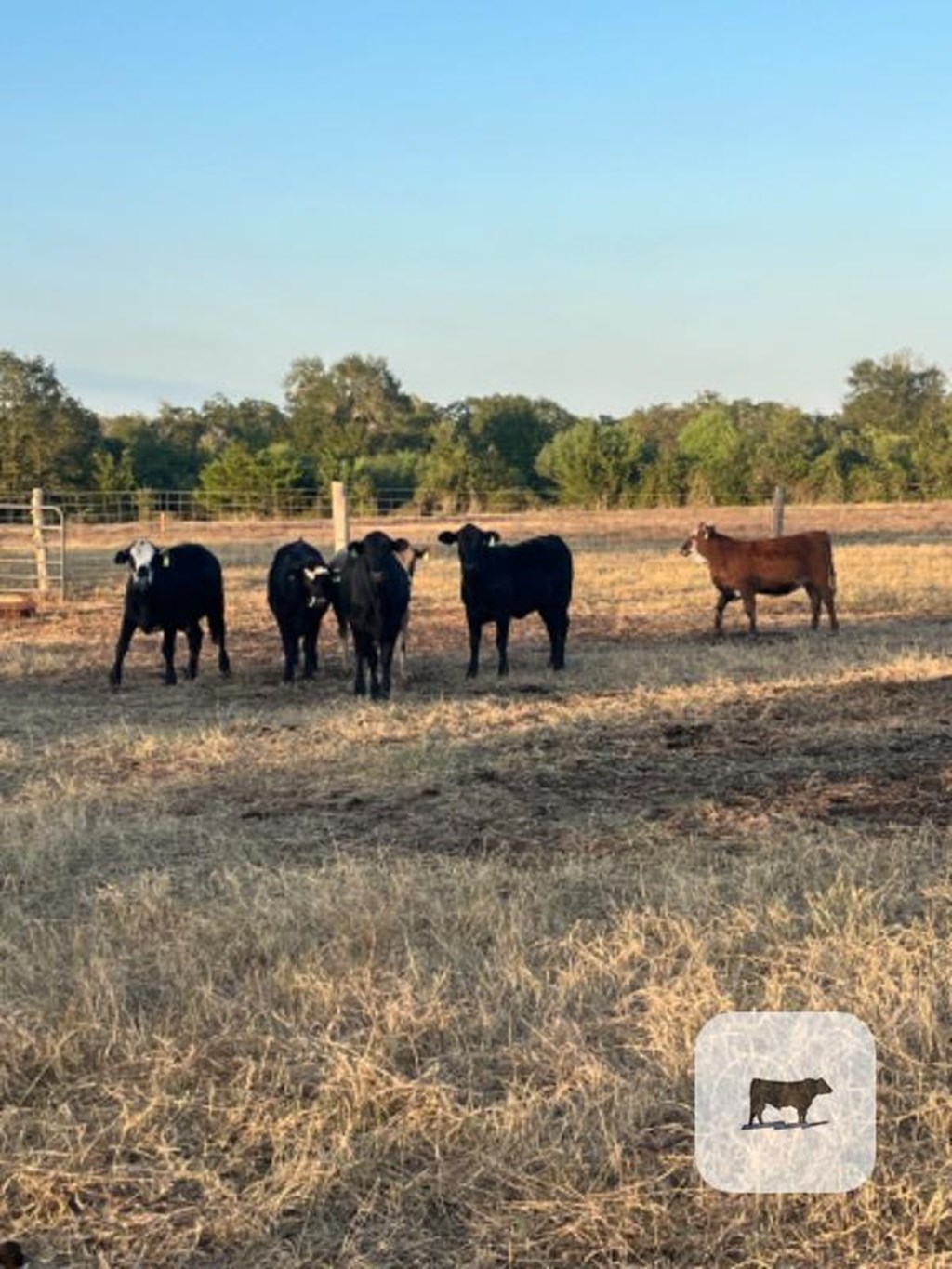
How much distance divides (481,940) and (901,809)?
108 inches

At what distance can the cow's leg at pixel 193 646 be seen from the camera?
11.8 meters

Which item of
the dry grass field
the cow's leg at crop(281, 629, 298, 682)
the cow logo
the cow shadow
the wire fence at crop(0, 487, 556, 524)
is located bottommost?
the dry grass field

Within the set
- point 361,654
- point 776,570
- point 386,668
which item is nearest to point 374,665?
point 386,668

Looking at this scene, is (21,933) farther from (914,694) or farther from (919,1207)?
(914,694)

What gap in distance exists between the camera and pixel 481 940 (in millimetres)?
4332

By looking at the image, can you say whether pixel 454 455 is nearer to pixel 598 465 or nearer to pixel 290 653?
pixel 598 465

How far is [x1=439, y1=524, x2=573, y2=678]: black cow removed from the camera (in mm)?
11445

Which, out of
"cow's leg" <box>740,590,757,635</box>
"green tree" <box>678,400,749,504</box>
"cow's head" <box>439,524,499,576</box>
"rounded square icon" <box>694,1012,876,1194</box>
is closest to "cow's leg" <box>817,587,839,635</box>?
"cow's leg" <box>740,590,757,635</box>

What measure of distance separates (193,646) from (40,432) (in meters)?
40.6

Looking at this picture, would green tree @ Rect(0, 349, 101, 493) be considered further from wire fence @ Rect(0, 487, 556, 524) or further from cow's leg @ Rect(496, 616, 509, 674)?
cow's leg @ Rect(496, 616, 509, 674)

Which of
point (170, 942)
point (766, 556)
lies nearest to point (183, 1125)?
point (170, 942)

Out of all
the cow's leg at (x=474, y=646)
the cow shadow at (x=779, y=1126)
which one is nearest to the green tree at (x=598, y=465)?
the cow's leg at (x=474, y=646)

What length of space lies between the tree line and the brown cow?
18408mm

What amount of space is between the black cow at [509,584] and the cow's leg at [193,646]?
2506 millimetres
